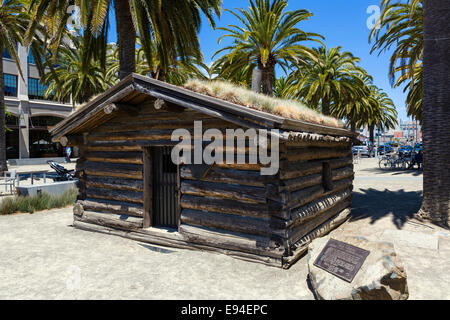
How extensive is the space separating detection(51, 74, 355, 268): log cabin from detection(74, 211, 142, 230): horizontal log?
25mm

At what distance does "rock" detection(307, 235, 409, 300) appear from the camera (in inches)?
155

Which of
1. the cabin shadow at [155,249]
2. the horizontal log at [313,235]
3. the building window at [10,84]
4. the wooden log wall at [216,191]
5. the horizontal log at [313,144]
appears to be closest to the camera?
the horizontal log at [313,235]

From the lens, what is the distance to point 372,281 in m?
3.94

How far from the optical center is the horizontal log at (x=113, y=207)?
7.33 metres

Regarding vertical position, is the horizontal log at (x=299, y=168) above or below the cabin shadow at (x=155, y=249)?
above

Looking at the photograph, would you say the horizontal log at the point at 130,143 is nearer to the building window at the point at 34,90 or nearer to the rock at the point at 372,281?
the rock at the point at 372,281

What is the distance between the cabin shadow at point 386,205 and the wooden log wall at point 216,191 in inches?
57.1

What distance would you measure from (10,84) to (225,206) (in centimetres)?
3543

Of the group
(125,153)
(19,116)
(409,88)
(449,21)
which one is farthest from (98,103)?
(19,116)

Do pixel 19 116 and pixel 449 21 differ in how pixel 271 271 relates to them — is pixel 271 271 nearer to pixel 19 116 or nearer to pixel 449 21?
pixel 449 21

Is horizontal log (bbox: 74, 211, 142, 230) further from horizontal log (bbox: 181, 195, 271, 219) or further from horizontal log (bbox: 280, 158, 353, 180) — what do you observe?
horizontal log (bbox: 280, 158, 353, 180)

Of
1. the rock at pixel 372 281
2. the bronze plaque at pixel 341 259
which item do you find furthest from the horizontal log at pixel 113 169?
the rock at pixel 372 281

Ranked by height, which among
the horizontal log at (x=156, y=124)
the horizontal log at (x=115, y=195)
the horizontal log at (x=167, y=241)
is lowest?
the horizontal log at (x=167, y=241)

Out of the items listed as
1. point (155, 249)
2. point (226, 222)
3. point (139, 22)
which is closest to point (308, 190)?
point (226, 222)
